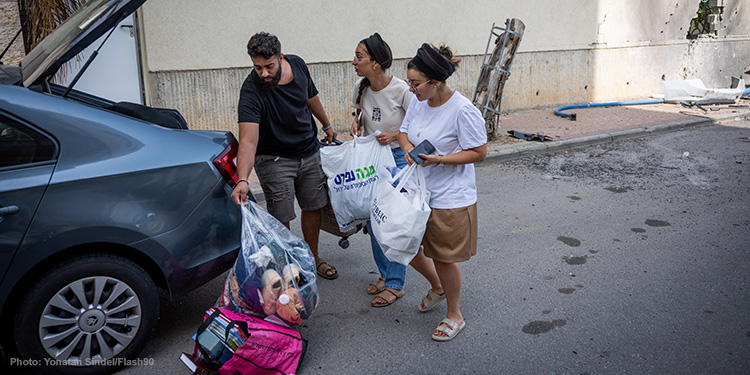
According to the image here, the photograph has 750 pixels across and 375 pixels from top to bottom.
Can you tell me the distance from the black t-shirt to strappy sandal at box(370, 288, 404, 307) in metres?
1.07

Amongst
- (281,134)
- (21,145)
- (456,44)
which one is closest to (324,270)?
(281,134)

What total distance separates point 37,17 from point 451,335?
588cm

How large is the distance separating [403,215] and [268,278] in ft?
2.60

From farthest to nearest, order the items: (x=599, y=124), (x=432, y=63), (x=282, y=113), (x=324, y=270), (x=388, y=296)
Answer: (x=599, y=124) → (x=324, y=270) → (x=388, y=296) → (x=282, y=113) → (x=432, y=63)

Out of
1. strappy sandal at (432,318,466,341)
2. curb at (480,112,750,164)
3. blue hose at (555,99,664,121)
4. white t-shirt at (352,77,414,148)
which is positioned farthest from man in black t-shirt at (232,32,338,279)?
blue hose at (555,99,664,121)

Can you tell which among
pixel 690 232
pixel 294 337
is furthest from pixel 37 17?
pixel 690 232

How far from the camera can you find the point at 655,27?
1512 centimetres

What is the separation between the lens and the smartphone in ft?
10.9

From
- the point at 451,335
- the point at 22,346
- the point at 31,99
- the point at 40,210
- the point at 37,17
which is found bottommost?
the point at 451,335

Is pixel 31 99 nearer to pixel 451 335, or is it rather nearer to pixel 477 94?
pixel 451 335

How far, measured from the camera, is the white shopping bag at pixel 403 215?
10.8 ft

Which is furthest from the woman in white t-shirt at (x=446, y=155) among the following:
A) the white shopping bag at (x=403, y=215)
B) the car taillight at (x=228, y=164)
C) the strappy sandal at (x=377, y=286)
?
the car taillight at (x=228, y=164)

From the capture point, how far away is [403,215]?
330 cm

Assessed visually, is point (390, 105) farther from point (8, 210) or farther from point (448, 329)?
point (8, 210)
